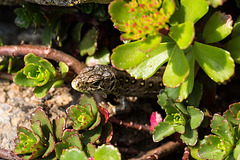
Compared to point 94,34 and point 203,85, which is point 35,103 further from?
point 203,85

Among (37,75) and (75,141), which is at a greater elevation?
(37,75)

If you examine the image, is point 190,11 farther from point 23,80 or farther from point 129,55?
point 23,80

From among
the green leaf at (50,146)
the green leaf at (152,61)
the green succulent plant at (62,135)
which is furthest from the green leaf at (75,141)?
the green leaf at (152,61)

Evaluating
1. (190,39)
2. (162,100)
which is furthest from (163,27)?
(162,100)

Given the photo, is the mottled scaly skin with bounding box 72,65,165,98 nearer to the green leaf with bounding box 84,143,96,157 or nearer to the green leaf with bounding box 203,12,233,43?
the green leaf with bounding box 84,143,96,157

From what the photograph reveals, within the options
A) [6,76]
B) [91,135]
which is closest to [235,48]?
[91,135]

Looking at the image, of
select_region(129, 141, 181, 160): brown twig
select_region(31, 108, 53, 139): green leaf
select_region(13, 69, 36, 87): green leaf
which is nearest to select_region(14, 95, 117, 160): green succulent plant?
select_region(31, 108, 53, 139): green leaf
